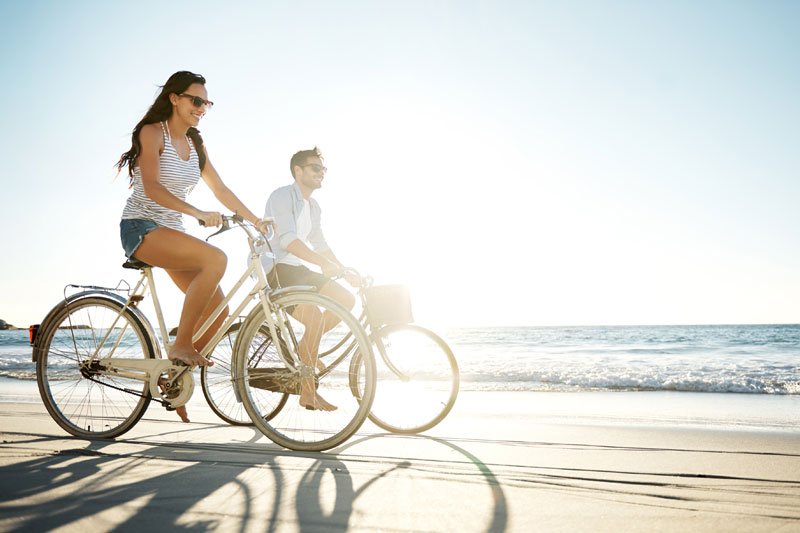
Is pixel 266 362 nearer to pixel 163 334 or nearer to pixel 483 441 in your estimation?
pixel 163 334

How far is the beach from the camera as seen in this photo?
1.75 meters

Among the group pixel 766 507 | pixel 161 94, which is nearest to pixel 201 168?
pixel 161 94

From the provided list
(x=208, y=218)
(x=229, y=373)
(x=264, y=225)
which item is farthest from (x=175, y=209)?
(x=229, y=373)

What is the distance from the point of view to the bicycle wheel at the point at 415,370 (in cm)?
384

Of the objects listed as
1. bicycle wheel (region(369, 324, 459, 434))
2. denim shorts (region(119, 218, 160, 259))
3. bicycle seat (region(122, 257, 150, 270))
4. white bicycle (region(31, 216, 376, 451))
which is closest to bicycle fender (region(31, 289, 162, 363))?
white bicycle (region(31, 216, 376, 451))

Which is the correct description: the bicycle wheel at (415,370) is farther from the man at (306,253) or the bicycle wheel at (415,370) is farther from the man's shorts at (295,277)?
the man's shorts at (295,277)

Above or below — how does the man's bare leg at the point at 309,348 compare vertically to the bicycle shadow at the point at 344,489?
above

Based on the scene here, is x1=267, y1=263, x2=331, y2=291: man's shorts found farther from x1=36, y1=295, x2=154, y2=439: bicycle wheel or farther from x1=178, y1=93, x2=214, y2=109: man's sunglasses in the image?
x1=178, y1=93, x2=214, y2=109: man's sunglasses

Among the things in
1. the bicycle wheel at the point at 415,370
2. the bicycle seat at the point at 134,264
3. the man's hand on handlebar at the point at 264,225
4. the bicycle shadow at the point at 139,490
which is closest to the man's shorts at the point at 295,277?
the bicycle wheel at the point at 415,370

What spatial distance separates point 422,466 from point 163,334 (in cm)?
179

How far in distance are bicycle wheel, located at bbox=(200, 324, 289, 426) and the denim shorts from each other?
2.62ft

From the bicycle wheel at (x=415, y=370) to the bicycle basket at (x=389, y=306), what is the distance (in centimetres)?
6

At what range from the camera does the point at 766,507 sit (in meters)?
1.94

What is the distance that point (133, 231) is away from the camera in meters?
3.30
